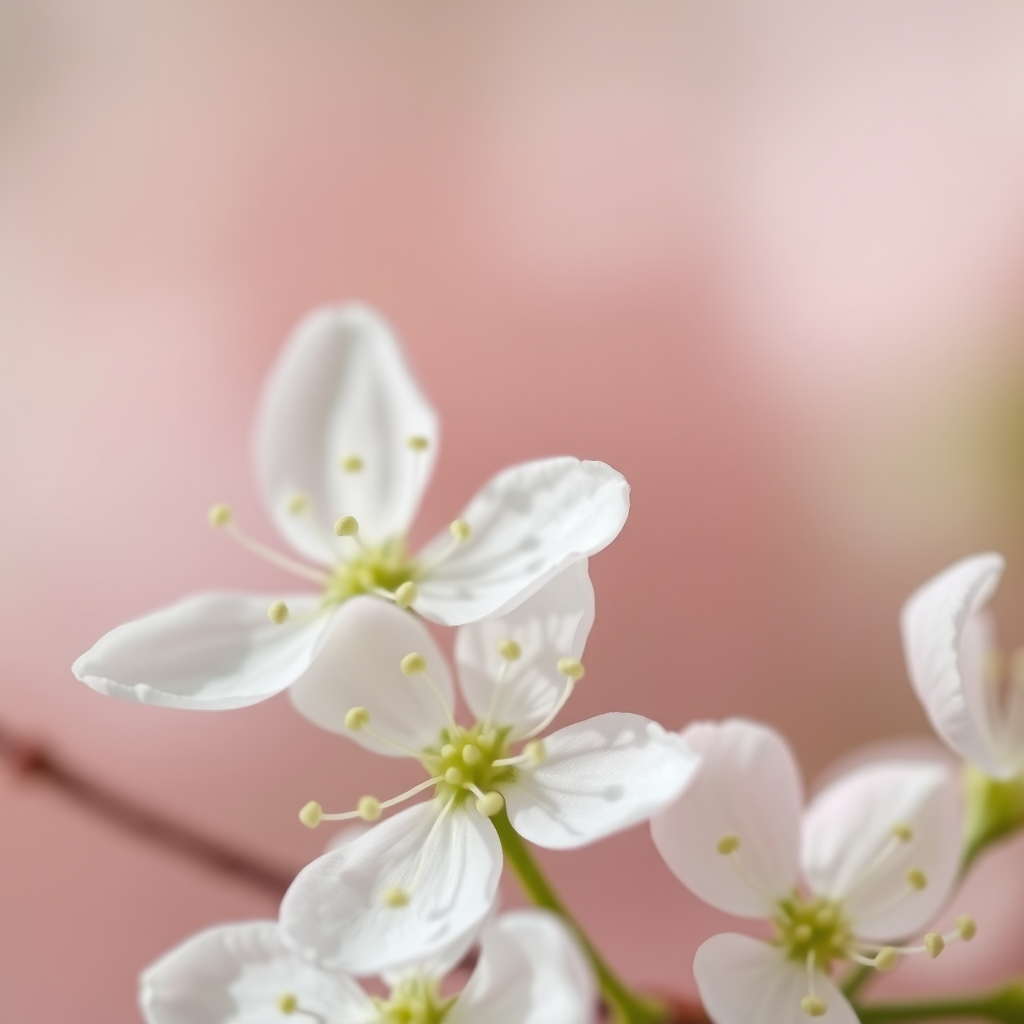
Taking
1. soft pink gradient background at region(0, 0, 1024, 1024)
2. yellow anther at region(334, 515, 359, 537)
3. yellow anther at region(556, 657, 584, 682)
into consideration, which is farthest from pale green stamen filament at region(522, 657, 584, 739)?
soft pink gradient background at region(0, 0, 1024, 1024)

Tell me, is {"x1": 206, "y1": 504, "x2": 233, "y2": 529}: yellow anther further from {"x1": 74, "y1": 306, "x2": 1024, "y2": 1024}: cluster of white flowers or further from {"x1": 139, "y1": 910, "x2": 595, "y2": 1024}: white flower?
{"x1": 139, "y1": 910, "x2": 595, "y2": 1024}: white flower

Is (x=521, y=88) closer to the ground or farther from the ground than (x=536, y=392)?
farther from the ground

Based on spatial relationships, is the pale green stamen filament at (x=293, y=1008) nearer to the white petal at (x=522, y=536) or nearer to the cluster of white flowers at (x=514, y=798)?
the cluster of white flowers at (x=514, y=798)

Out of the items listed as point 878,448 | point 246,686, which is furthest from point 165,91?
point 246,686

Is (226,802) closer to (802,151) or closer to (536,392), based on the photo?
(536,392)

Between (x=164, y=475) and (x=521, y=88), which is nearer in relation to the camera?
(x=164, y=475)

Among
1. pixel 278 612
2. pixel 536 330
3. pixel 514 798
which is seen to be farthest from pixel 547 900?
pixel 536 330
